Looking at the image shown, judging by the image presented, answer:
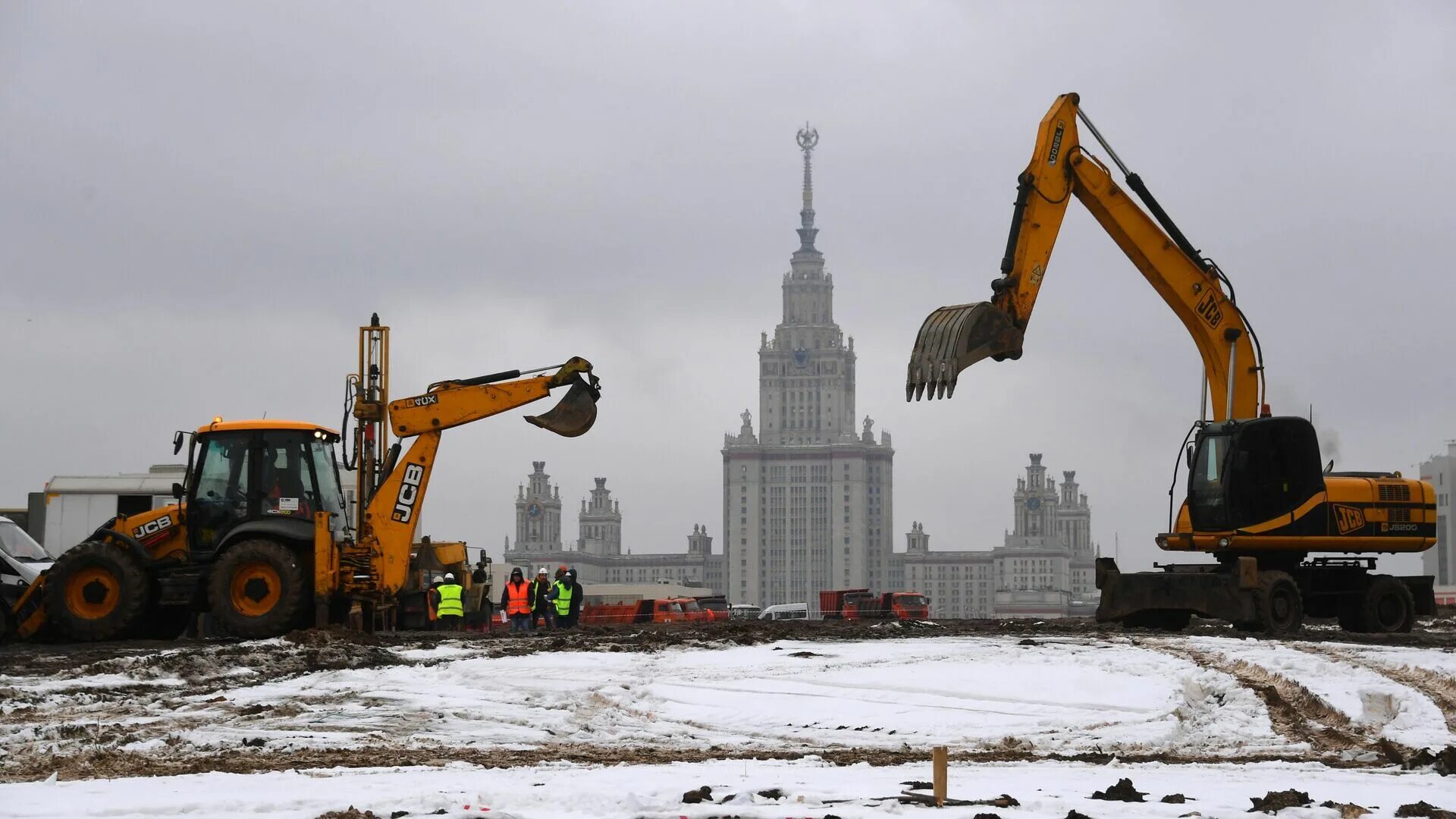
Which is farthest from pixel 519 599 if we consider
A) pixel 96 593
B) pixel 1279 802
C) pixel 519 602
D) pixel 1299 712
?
pixel 1279 802

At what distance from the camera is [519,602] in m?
30.2

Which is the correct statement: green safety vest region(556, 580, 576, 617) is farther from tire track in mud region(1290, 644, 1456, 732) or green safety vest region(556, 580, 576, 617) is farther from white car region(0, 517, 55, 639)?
tire track in mud region(1290, 644, 1456, 732)

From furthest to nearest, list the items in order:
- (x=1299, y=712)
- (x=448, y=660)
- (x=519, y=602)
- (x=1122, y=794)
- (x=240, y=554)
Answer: (x=519, y=602) → (x=240, y=554) → (x=448, y=660) → (x=1299, y=712) → (x=1122, y=794)

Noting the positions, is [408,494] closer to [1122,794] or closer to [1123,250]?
[1123,250]

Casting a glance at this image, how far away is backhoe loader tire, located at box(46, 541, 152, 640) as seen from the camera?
20.2 m

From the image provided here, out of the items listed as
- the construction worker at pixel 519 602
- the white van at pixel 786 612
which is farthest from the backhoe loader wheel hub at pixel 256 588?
the white van at pixel 786 612

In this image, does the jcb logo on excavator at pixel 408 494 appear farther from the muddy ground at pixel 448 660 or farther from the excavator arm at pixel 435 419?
the muddy ground at pixel 448 660

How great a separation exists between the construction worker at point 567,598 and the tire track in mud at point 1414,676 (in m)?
14.4

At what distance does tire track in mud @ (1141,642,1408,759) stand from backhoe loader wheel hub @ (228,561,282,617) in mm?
10268

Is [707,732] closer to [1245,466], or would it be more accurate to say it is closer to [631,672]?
[631,672]

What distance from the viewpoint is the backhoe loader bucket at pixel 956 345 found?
2069cm

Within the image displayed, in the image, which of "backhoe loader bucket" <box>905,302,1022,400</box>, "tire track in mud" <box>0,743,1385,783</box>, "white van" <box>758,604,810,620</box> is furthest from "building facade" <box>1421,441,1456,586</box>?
"tire track in mud" <box>0,743,1385,783</box>

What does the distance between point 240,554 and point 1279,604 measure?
1248 centimetres

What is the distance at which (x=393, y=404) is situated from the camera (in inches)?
914
